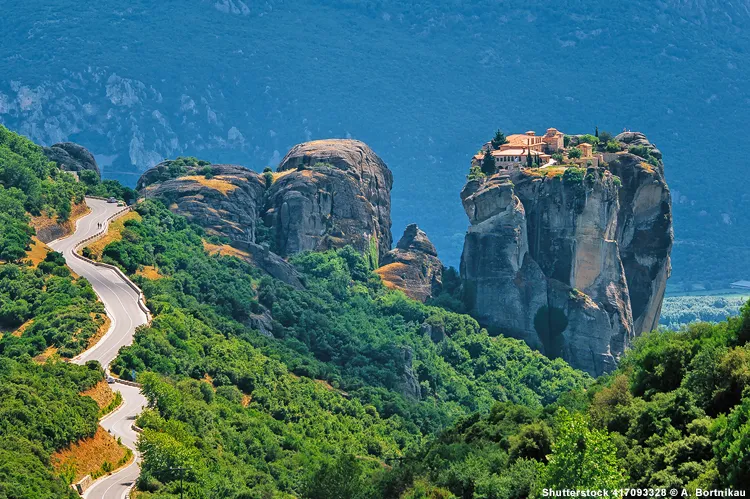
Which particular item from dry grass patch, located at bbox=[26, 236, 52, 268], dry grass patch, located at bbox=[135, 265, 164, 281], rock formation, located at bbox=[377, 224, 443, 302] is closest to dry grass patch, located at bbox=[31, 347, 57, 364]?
dry grass patch, located at bbox=[26, 236, 52, 268]

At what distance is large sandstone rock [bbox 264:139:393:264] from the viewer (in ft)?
500

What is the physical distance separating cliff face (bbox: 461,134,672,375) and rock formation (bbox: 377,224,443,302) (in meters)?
5.43

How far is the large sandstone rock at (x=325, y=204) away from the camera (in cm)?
15250

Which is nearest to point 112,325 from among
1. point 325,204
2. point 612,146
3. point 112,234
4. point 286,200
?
point 112,234

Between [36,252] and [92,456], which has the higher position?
[36,252]

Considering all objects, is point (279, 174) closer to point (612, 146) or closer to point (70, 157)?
point (70, 157)

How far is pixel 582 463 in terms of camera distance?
202 feet

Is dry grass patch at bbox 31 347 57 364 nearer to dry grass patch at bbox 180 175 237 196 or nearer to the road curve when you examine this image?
the road curve

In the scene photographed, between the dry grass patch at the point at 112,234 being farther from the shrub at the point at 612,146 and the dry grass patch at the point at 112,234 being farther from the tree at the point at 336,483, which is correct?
the tree at the point at 336,483

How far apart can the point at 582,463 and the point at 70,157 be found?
9863 centimetres

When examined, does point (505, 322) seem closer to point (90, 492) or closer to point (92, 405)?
point (92, 405)

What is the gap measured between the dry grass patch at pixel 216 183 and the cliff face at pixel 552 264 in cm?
2058

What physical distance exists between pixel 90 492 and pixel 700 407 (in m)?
26.0

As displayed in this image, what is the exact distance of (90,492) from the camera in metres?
74.7
